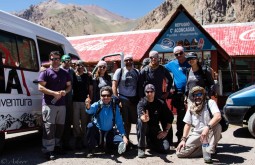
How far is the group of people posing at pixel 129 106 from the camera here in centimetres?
552

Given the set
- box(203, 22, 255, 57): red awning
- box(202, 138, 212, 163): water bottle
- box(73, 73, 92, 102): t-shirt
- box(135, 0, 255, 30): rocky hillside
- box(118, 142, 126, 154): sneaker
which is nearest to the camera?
box(202, 138, 212, 163): water bottle

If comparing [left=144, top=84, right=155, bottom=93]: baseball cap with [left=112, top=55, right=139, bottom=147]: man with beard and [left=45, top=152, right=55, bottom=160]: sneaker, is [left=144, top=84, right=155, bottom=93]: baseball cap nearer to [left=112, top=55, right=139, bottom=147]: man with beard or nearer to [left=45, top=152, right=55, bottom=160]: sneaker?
[left=112, top=55, right=139, bottom=147]: man with beard

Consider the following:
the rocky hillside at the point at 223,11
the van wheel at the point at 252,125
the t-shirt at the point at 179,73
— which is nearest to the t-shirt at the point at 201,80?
the t-shirt at the point at 179,73

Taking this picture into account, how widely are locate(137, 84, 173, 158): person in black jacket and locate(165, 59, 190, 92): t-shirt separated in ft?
1.79

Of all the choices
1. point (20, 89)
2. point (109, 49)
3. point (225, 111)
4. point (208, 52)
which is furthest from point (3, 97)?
point (109, 49)

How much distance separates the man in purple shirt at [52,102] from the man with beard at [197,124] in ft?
7.00

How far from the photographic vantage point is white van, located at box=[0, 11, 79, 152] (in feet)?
18.2

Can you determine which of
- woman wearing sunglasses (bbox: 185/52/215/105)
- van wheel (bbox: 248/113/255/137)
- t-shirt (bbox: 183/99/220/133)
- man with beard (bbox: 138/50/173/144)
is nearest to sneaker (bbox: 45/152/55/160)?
man with beard (bbox: 138/50/173/144)

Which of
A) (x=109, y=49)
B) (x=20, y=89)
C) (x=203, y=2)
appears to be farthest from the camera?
(x=203, y=2)

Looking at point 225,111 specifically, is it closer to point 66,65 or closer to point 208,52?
point 66,65

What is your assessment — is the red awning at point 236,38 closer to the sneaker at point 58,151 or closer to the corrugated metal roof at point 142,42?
the corrugated metal roof at point 142,42

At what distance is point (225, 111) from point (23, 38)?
15.8 ft

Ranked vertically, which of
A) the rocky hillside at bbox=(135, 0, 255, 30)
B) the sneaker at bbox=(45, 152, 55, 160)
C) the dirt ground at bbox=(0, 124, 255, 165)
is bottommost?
the dirt ground at bbox=(0, 124, 255, 165)

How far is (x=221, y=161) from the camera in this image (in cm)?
536
